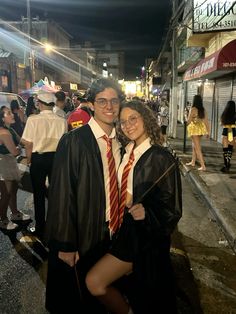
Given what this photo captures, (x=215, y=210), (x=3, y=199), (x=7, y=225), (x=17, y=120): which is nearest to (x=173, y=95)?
(x=17, y=120)

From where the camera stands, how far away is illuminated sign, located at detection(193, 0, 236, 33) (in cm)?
1027

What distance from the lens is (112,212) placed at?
8.37 ft

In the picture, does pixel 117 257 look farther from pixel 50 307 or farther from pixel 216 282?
pixel 216 282

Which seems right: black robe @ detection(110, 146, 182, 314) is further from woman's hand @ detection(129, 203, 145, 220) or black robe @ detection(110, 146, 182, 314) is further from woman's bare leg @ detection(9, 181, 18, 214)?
woman's bare leg @ detection(9, 181, 18, 214)

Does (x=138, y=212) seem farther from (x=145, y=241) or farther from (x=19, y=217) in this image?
(x=19, y=217)

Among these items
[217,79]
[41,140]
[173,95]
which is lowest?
[41,140]

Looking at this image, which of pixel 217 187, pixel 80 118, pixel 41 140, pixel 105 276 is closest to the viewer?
pixel 105 276

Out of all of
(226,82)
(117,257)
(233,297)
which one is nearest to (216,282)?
(233,297)

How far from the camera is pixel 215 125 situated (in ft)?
49.6

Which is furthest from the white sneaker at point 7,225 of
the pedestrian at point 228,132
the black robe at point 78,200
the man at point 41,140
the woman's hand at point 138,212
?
the pedestrian at point 228,132

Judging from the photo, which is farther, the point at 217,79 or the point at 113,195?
the point at 217,79

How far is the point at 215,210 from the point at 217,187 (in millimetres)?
1442

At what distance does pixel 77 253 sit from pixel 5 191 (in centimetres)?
310

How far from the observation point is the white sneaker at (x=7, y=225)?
203 inches
